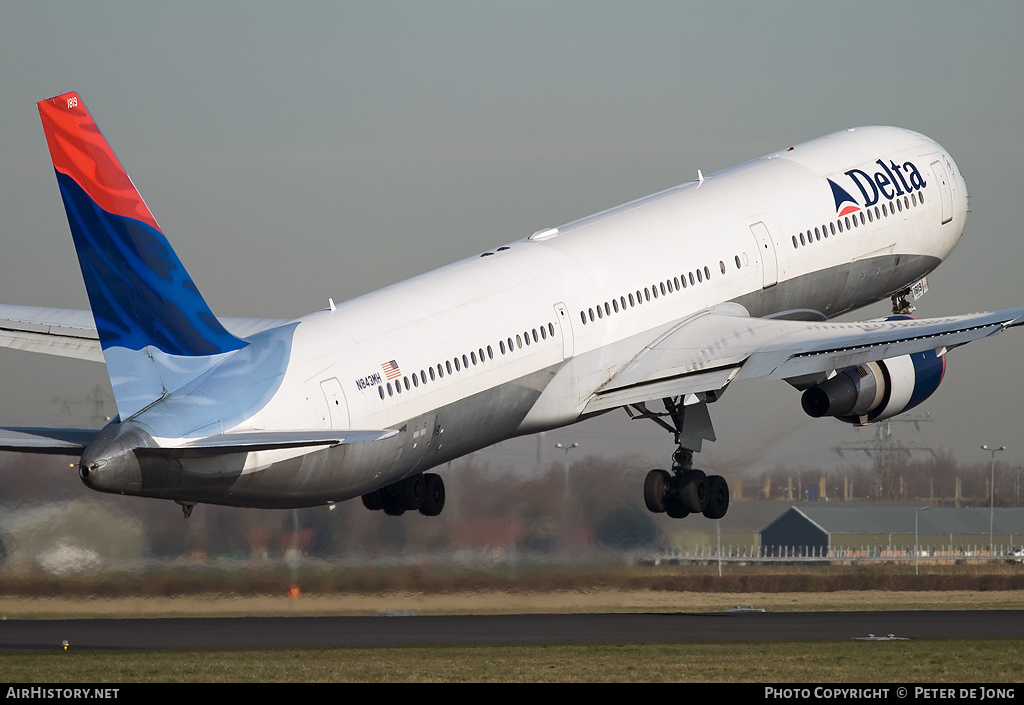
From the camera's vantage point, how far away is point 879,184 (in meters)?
43.6

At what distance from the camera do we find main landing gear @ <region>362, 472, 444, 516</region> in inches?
1628

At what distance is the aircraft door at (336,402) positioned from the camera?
3198 cm

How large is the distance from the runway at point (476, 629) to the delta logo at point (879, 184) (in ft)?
36.1

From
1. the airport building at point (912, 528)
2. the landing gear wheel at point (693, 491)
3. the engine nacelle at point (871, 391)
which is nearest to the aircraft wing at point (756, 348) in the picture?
the engine nacelle at point (871, 391)

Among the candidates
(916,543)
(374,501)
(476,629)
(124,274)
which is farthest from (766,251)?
(916,543)

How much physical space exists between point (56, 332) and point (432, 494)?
29.6 feet

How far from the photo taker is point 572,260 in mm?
37719

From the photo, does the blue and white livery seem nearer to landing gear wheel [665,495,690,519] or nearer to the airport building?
landing gear wheel [665,495,690,519]

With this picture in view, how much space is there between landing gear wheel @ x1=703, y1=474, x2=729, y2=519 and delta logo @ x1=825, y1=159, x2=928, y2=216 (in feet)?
22.4

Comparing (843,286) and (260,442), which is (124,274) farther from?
(843,286)

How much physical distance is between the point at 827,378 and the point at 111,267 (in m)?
17.0

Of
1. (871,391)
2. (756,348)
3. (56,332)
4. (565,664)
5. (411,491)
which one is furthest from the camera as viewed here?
(411,491)

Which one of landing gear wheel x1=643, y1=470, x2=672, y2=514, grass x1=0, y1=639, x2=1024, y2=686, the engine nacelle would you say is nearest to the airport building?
grass x1=0, y1=639, x2=1024, y2=686
